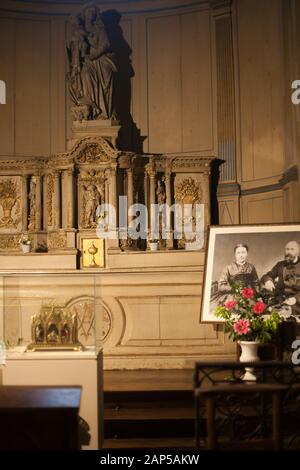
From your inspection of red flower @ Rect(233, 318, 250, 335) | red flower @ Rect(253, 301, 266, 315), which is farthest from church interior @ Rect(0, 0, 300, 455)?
red flower @ Rect(253, 301, 266, 315)

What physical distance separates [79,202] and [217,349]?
4088mm

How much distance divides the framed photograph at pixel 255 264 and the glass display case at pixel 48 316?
1946 mm

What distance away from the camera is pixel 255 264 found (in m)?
6.66

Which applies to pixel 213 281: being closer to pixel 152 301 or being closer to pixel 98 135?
pixel 152 301

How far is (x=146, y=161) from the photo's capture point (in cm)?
1028

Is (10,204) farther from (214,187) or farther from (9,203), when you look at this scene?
(214,187)

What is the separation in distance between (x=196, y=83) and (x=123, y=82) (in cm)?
138

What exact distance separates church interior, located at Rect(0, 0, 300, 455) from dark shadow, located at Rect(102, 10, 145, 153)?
3 cm

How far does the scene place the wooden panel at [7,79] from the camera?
11062 millimetres

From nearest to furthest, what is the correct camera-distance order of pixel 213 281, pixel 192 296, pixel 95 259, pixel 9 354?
pixel 9 354, pixel 213 281, pixel 192 296, pixel 95 259

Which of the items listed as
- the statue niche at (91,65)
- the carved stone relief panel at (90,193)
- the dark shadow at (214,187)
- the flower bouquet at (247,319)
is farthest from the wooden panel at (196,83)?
the flower bouquet at (247,319)


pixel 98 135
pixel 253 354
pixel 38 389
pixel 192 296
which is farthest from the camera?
pixel 98 135

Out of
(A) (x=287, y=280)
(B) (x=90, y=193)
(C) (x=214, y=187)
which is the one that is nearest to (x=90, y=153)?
(B) (x=90, y=193)

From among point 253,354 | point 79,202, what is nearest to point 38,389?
point 253,354
